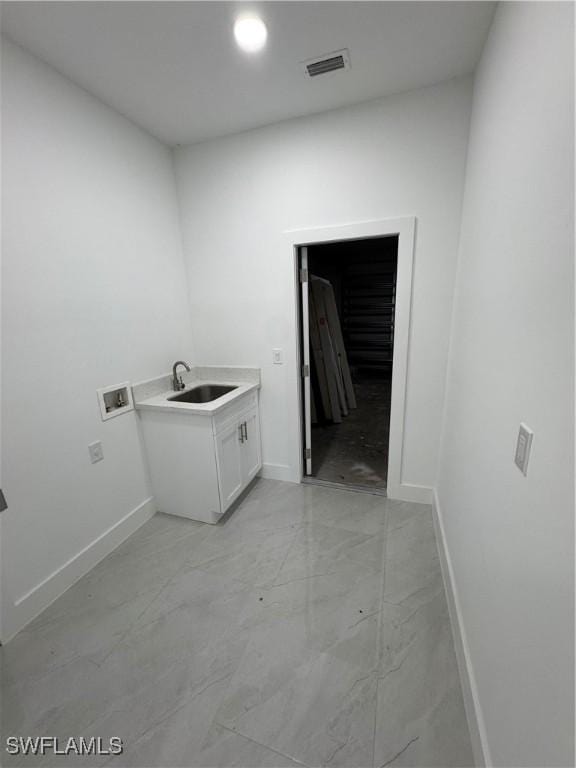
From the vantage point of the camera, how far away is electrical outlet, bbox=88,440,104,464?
5.88 ft

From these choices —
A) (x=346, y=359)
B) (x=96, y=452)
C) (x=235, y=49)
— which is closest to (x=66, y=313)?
(x=96, y=452)

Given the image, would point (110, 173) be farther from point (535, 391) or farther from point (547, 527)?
point (547, 527)

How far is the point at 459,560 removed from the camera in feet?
4.64

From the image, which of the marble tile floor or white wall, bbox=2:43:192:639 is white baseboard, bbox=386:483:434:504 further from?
white wall, bbox=2:43:192:639

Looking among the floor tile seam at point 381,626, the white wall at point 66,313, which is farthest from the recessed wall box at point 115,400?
the floor tile seam at point 381,626

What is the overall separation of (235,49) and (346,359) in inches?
135

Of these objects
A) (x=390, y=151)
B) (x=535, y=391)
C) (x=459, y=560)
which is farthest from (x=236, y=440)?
(x=390, y=151)

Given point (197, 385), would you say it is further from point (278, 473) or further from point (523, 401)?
point (523, 401)

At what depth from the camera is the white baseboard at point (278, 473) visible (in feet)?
8.60

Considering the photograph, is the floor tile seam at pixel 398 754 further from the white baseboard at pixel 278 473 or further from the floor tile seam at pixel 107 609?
the white baseboard at pixel 278 473

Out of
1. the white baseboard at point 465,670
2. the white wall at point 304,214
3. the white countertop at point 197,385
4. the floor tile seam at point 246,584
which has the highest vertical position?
the white wall at point 304,214

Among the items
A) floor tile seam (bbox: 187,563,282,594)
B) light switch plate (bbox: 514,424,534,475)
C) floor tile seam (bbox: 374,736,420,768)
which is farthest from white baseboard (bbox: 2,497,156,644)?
light switch plate (bbox: 514,424,534,475)

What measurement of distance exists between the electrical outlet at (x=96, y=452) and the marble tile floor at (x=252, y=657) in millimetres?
650

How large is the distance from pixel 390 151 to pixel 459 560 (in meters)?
2.37
